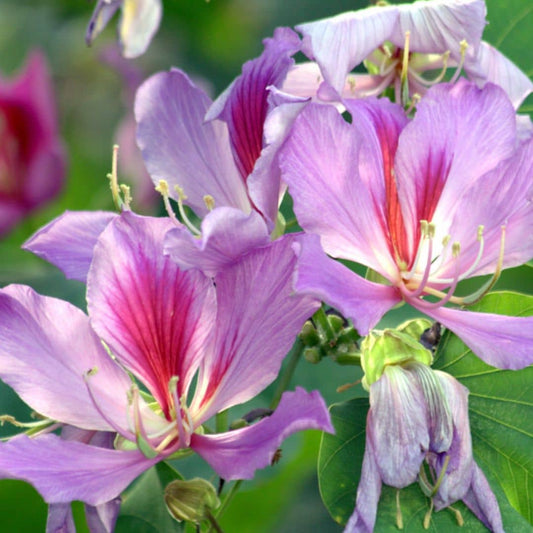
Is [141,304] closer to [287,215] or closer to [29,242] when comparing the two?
[29,242]

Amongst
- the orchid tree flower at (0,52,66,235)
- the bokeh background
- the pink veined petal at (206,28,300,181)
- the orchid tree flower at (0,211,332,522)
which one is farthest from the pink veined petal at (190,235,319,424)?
the orchid tree flower at (0,52,66,235)

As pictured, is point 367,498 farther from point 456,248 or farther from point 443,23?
point 443,23

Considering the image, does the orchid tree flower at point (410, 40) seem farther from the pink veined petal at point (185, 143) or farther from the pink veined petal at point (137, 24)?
the pink veined petal at point (137, 24)

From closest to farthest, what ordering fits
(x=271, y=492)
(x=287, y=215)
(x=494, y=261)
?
(x=494, y=261), (x=287, y=215), (x=271, y=492)

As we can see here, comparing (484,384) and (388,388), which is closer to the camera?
(388,388)

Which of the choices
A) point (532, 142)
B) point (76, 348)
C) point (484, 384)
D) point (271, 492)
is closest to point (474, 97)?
point (532, 142)

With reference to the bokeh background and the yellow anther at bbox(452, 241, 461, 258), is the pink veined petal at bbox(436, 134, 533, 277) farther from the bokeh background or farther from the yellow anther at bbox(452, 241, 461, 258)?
the bokeh background
